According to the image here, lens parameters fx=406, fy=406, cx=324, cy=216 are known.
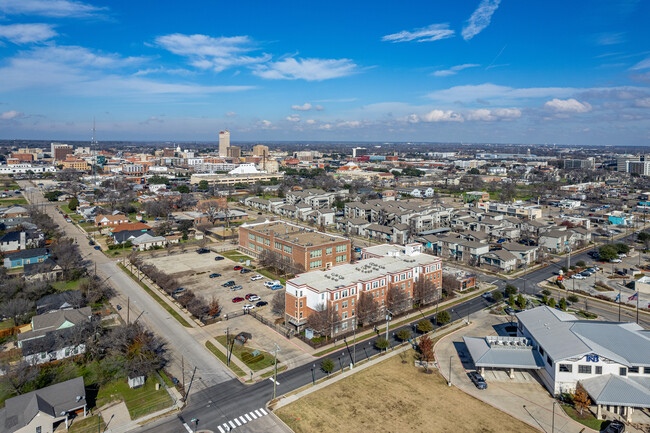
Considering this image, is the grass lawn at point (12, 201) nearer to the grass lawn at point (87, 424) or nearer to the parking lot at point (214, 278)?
the parking lot at point (214, 278)

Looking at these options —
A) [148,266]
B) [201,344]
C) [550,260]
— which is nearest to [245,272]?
[148,266]

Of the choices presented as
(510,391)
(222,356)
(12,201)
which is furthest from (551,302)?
(12,201)

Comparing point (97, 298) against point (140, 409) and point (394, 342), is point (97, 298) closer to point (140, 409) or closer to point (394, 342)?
point (140, 409)

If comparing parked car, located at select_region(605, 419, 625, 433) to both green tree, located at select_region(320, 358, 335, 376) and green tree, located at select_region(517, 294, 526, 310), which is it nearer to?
green tree, located at select_region(320, 358, 335, 376)

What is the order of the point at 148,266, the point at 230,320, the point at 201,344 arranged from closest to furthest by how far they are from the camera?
1. the point at 201,344
2. the point at 230,320
3. the point at 148,266

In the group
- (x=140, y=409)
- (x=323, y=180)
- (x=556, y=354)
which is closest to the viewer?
(x=140, y=409)

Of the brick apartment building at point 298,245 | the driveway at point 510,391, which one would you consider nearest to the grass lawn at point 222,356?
the driveway at point 510,391

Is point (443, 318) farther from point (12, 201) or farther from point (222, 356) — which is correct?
point (12, 201)

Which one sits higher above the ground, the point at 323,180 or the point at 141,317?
the point at 323,180
